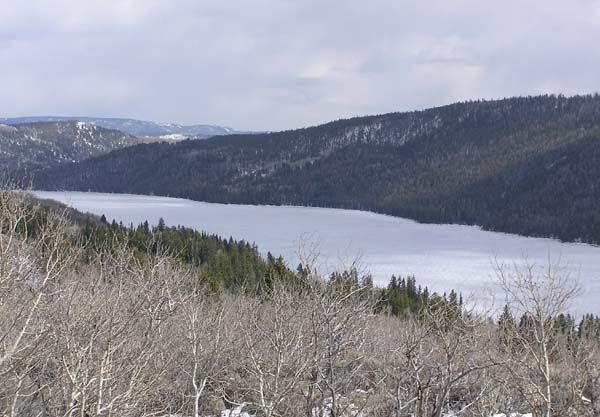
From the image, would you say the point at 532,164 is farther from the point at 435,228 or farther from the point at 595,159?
the point at 435,228

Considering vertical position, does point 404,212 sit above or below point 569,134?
below

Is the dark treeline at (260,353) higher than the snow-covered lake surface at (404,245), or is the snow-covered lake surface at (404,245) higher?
the dark treeline at (260,353)

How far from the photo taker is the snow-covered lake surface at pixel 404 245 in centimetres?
7462

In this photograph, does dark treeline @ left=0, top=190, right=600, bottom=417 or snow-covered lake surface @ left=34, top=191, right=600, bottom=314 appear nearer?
dark treeline @ left=0, top=190, right=600, bottom=417

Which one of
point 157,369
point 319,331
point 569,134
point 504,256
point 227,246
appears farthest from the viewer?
point 569,134

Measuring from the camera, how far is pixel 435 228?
483ft

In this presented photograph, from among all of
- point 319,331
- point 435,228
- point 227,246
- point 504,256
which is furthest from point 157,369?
point 435,228

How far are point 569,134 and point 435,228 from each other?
2772 inches

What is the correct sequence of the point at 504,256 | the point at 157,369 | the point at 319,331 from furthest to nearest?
the point at 504,256, the point at 157,369, the point at 319,331

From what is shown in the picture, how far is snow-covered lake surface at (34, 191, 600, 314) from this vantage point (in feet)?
245

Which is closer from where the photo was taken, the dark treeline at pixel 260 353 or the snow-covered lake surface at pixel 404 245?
the dark treeline at pixel 260 353

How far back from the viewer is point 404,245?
11206cm

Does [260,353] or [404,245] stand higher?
[260,353]

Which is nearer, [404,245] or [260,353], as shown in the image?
[260,353]
